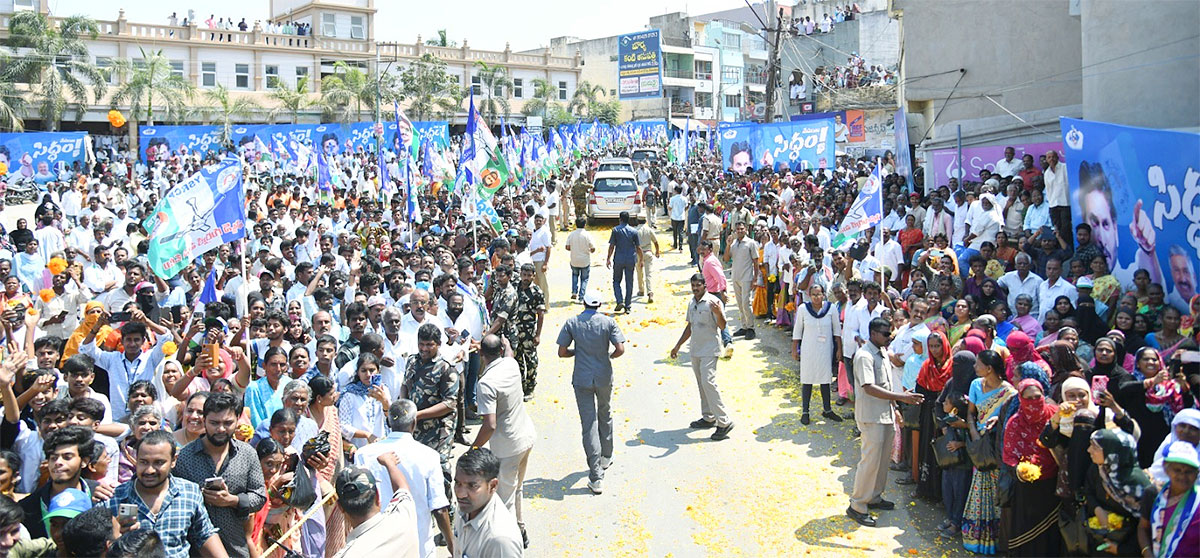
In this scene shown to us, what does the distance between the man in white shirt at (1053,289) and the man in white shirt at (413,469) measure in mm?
6328

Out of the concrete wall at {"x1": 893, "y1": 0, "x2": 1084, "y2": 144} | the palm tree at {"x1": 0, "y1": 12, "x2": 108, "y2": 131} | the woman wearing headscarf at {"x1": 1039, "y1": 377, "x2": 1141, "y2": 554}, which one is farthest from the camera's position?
the palm tree at {"x1": 0, "y1": 12, "x2": 108, "y2": 131}

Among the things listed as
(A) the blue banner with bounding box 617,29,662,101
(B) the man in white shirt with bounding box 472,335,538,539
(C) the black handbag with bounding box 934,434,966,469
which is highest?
(A) the blue banner with bounding box 617,29,662,101

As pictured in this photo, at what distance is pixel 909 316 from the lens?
29.2 ft

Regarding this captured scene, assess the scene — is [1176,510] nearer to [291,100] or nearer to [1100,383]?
[1100,383]

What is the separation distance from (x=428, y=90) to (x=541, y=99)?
38.4 feet

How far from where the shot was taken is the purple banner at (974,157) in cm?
1403

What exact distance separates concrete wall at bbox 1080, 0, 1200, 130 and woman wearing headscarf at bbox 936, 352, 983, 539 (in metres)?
6.37

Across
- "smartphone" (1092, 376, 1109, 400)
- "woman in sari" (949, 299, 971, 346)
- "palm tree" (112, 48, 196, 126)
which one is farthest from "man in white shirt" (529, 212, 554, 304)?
"palm tree" (112, 48, 196, 126)

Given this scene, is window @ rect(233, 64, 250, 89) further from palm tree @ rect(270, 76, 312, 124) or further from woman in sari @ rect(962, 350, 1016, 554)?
woman in sari @ rect(962, 350, 1016, 554)

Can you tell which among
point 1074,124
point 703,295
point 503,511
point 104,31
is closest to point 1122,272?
point 1074,124

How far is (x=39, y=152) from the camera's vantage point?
985 inches

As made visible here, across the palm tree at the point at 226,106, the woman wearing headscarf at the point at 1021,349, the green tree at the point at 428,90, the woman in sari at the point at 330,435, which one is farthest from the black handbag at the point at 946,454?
the green tree at the point at 428,90

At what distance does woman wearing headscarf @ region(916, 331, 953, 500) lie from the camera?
7559 millimetres

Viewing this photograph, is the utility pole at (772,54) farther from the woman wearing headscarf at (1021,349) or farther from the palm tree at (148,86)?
the palm tree at (148,86)
